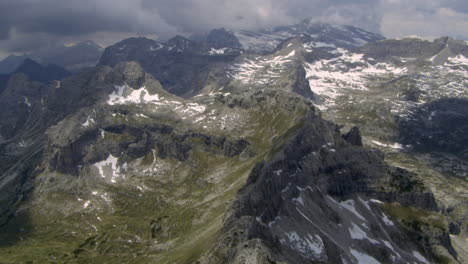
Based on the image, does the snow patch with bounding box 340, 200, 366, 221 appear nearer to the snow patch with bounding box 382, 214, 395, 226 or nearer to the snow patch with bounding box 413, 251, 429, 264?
the snow patch with bounding box 382, 214, 395, 226

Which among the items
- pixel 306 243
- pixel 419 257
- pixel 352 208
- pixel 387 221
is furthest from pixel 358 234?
pixel 306 243

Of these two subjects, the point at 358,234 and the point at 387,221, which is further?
the point at 387,221

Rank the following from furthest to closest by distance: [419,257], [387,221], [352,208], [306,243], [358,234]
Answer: [387,221], [352,208], [419,257], [358,234], [306,243]

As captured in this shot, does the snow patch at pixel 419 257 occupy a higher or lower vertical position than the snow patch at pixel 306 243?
lower

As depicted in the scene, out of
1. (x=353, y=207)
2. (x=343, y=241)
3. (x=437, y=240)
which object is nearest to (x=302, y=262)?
(x=343, y=241)

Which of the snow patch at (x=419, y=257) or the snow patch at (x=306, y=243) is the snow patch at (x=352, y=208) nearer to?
the snow patch at (x=419, y=257)

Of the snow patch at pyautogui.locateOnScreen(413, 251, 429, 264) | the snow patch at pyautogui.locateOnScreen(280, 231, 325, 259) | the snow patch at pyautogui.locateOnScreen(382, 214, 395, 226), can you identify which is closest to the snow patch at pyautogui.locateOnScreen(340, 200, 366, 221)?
the snow patch at pyautogui.locateOnScreen(382, 214, 395, 226)

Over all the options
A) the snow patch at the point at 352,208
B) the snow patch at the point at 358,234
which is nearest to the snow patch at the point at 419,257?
the snow patch at the point at 358,234

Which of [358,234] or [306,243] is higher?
[306,243]

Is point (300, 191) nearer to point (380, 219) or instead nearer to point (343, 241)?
point (343, 241)

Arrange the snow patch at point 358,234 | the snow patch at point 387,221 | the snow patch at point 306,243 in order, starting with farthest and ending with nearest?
the snow patch at point 387,221 < the snow patch at point 358,234 < the snow patch at point 306,243

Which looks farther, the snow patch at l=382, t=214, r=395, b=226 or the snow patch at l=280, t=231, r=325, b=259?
the snow patch at l=382, t=214, r=395, b=226

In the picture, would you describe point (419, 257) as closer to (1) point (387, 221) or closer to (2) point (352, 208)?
(1) point (387, 221)
